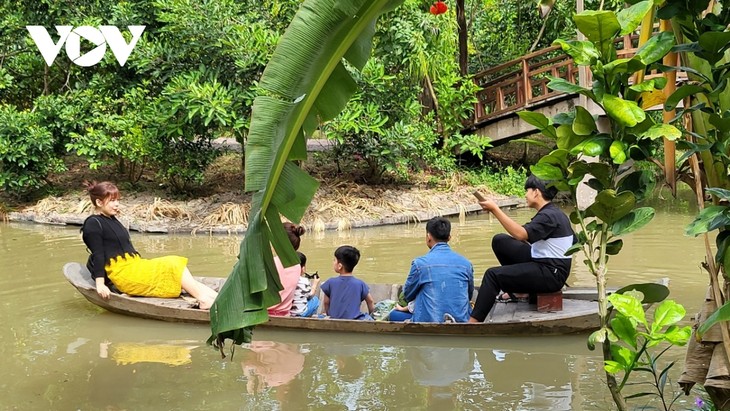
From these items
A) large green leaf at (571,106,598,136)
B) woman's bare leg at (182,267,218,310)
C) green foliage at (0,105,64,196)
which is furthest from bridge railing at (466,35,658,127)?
large green leaf at (571,106,598,136)

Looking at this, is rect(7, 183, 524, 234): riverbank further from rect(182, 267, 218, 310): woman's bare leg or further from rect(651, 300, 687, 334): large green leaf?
rect(651, 300, 687, 334): large green leaf

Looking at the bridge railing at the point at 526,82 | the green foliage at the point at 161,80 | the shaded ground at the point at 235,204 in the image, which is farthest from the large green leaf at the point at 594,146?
the bridge railing at the point at 526,82

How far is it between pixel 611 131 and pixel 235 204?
436 inches

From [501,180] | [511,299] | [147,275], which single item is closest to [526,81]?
[501,180]

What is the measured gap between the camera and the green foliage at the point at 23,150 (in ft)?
45.2

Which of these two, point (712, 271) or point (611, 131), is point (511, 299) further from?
point (611, 131)

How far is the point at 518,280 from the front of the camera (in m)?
5.94

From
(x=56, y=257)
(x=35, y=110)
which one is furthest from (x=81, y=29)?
(x=56, y=257)

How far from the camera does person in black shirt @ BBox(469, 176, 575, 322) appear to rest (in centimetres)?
576

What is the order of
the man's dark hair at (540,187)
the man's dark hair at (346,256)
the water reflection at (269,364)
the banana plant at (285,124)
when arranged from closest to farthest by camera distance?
the banana plant at (285,124)
the water reflection at (269,364)
the man's dark hair at (540,187)
the man's dark hair at (346,256)

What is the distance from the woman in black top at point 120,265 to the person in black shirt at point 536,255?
7.87 ft

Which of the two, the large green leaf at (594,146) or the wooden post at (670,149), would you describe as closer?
the large green leaf at (594,146)

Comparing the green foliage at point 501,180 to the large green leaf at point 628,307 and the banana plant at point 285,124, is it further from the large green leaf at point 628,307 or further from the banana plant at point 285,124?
the large green leaf at point 628,307

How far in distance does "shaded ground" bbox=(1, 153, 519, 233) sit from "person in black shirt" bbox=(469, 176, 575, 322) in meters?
6.66
